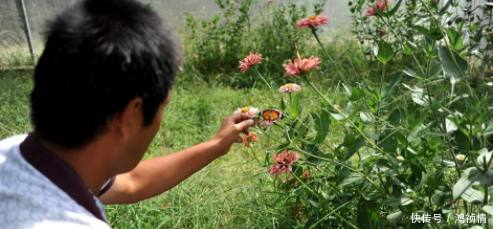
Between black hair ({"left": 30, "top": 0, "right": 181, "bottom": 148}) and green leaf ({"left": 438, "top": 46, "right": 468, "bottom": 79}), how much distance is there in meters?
0.60

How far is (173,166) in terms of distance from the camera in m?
1.41

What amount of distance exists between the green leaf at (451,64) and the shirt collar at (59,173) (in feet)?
2.46

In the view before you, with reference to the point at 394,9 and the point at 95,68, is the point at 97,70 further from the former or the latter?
the point at 394,9

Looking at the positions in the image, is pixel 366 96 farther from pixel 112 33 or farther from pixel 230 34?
pixel 230 34

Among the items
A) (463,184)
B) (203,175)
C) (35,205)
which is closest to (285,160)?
(463,184)

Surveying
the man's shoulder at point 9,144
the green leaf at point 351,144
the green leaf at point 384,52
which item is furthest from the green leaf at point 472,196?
the man's shoulder at point 9,144

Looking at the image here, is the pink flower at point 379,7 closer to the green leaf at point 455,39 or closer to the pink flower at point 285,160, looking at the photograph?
the green leaf at point 455,39

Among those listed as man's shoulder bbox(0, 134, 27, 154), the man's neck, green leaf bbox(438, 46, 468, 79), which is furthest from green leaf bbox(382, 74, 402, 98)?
man's shoulder bbox(0, 134, 27, 154)

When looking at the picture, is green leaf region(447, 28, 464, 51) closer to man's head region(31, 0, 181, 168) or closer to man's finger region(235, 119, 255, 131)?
man's finger region(235, 119, 255, 131)

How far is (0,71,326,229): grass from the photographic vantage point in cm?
189

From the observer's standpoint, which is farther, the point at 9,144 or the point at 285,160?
the point at 285,160

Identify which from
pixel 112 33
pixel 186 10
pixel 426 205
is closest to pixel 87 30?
pixel 112 33

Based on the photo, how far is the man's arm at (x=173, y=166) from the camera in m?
1.37

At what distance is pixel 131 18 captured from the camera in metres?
0.81
